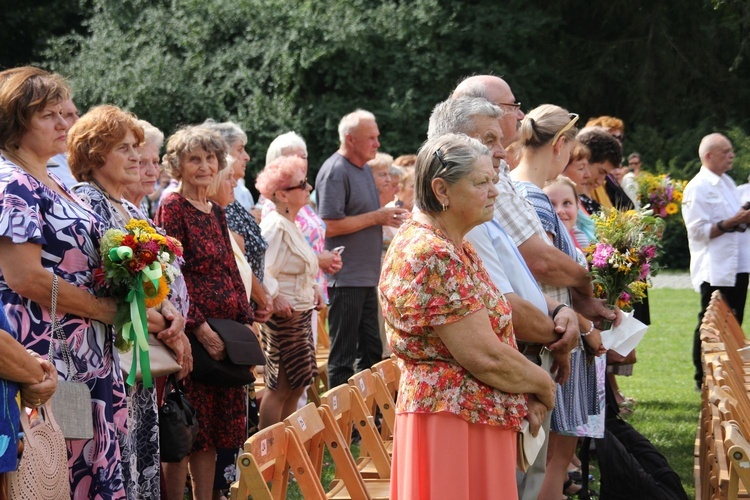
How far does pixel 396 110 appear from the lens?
23469mm

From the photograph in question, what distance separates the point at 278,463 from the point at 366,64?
1996 centimetres

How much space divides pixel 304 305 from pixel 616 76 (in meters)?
21.2

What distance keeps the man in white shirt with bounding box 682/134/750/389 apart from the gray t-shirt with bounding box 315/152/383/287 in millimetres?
3433

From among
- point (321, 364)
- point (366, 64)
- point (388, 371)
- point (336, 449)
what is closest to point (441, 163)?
point (336, 449)

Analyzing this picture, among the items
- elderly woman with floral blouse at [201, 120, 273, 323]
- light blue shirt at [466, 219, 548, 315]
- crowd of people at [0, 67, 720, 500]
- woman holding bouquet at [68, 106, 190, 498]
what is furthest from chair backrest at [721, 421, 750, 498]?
elderly woman with floral blouse at [201, 120, 273, 323]

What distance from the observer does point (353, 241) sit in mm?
8273

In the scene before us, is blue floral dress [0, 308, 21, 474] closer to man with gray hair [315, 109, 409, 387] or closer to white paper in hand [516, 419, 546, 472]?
white paper in hand [516, 419, 546, 472]

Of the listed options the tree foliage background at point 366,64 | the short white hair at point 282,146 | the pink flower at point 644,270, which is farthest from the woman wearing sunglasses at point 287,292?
the tree foliage background at point 366,64

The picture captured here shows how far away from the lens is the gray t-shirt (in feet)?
26.9

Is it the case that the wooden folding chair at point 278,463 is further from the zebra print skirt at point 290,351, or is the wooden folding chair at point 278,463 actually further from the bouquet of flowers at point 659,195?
the bouquet of flowers at point 659,195

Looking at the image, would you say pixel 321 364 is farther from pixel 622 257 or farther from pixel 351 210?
pixel 622 257

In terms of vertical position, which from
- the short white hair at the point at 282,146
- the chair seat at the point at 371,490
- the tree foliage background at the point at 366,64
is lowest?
the chair seat at the point at 371,490

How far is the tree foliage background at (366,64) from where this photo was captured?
76.9 feet

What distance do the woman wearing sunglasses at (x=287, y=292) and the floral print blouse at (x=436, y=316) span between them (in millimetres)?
3048
